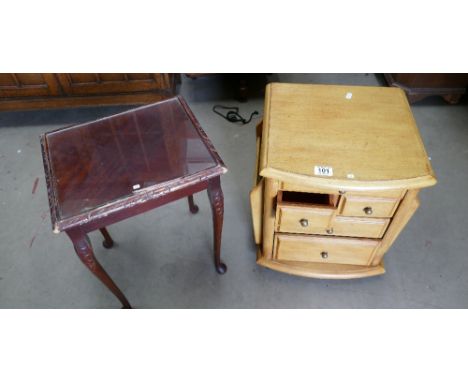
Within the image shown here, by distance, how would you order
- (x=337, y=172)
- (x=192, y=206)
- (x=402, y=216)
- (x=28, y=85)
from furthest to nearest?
(x=28, y=85) → (x=192, y=206) → (x=402, y=216) → (x=337, y=172)

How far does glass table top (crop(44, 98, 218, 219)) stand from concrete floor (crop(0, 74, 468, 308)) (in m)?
0.57

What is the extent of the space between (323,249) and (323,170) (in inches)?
16.0

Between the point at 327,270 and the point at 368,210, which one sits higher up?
the point at 368,210

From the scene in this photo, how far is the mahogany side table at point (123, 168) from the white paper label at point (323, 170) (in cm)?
27

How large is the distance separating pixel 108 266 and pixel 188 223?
39 centimetres

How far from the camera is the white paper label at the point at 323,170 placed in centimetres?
91

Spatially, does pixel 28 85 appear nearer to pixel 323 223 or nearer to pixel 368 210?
pixel 323 223

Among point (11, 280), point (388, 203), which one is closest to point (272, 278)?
point (388, 203)

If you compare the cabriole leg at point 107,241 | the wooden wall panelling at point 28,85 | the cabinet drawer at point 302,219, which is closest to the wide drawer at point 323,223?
the cabinet drawer at point 302,219

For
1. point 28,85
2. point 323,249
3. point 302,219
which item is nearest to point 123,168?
point 302,219

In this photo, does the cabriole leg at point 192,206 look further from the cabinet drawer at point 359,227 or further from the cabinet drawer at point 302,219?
the cabinet drawer at point 359,227

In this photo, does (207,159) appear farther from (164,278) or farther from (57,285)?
(57,285)

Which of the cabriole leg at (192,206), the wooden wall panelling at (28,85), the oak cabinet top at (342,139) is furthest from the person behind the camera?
the wooden wall panelling at (28,85)

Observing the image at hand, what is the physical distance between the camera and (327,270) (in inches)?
50.4
